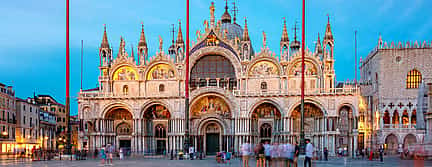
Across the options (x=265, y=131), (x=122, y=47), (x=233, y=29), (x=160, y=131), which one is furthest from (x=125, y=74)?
(x=233, y=29)

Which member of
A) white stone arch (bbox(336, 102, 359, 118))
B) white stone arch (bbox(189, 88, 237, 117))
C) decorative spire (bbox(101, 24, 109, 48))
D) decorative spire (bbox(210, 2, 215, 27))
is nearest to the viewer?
white stone arch (bbox(336, 102, 359, 118))

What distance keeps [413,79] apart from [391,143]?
303 inches

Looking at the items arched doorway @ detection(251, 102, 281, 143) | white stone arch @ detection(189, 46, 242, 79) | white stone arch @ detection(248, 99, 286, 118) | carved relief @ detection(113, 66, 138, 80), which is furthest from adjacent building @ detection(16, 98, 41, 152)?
white stone arch @ detection(248, 99, 286, 118)

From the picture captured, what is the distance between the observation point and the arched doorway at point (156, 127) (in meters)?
62.1

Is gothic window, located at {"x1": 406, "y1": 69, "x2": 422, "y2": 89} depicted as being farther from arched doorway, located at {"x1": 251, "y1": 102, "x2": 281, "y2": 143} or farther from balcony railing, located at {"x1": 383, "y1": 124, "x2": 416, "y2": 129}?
arched doorway, located at {"x1": 251, "y1": 102, "x2": 281, "y2": 143}

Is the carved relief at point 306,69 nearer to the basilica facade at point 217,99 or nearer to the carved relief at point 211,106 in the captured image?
the basilica facade at point 217,99

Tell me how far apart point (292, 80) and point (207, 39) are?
34.8ft

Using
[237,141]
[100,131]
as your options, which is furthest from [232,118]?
[100,131]

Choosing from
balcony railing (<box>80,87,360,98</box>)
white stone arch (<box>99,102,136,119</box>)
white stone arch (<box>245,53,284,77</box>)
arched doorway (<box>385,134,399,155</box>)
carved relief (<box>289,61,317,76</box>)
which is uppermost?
white stone arch (<box>245,53,284,77</box>)

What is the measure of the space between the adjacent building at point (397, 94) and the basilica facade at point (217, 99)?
16.5 feet

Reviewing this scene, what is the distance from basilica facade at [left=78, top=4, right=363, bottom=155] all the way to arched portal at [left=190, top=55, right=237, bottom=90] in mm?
114

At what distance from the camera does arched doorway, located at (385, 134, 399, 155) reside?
201 feet

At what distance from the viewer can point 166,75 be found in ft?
202

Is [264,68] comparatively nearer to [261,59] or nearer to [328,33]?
[261,59]
